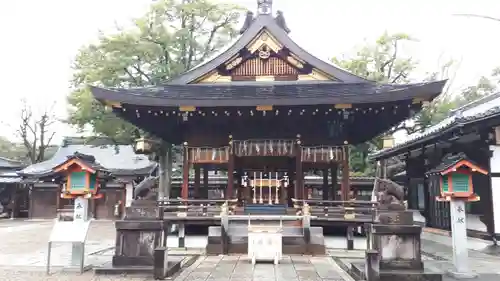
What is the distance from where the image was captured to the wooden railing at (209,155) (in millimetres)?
14469

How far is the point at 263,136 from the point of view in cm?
1448

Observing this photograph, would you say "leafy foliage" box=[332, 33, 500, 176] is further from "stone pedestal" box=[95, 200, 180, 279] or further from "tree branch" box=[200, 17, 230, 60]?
"stone pedestal" box=[95, 200, 180, 279]

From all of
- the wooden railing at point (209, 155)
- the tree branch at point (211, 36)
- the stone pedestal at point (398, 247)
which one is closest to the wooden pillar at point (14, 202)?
the tree branch at point (211, 36)

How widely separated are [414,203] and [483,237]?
7.31 meters

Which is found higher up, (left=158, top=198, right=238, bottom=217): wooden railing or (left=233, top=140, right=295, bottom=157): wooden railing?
(left=233, top=140, right=295, bottom=157): wooden railing

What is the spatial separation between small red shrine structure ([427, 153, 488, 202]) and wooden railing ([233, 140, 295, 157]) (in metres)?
6.10

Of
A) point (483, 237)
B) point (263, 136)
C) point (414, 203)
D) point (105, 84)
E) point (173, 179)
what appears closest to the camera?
point (483, 237)

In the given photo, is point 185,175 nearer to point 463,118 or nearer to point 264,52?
point 264,52

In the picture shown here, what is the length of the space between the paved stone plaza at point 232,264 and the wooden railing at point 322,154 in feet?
8.81

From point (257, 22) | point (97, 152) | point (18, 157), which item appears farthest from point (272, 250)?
point (18, 157)

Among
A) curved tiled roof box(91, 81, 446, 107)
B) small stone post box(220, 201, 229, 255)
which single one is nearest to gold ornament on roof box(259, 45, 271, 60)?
curved tiled roof box(91, 81, 446, 107)

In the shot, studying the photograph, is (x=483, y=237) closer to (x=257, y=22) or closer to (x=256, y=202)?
(x=256, y=202)

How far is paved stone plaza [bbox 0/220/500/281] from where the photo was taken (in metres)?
8.34

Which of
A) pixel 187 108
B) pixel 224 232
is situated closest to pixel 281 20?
pixel 187 108
